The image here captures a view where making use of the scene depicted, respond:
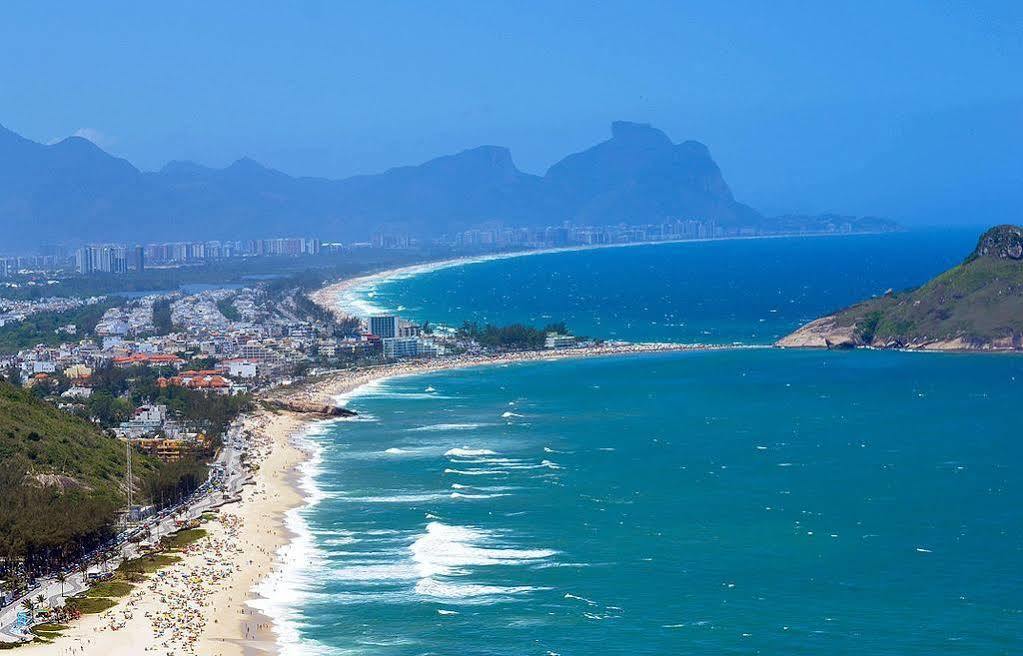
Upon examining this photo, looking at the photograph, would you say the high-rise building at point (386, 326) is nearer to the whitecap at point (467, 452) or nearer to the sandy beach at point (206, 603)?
the whitecap at point (467, 452)

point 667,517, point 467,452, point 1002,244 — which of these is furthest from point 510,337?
point 667,517

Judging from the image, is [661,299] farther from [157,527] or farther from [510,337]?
[157,527]

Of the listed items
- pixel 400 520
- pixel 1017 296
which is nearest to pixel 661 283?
pixel 1017 296

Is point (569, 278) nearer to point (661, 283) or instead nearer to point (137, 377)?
Result: point (661, 283)

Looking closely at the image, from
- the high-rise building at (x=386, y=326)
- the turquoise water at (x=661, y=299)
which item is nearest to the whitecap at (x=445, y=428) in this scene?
the high-rise building at (x=386, y=326)

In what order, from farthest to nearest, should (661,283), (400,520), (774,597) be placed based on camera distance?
Result: (661,283), (400,520), (774,597)

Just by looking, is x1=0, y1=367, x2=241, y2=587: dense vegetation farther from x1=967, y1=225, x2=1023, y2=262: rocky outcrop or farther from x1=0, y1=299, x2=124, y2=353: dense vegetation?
x1=967, y1=225, x2=1023, y2=262: rocky outcrop
